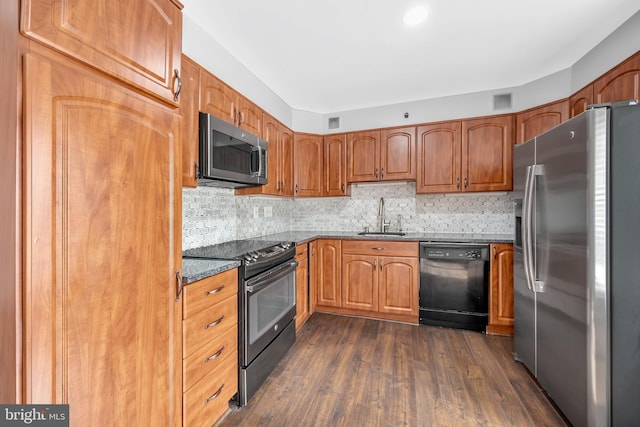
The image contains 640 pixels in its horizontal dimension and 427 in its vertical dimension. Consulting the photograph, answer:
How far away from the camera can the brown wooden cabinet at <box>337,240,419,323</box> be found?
9.72 feet

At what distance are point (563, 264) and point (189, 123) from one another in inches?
92.4

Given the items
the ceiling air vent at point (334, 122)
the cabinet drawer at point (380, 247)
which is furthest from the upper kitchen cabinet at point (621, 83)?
the ceiling air vent at point (334, 122)

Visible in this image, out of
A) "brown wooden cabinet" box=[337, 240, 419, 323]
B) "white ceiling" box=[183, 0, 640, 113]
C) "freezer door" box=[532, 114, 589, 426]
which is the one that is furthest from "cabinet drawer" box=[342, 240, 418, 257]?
"white ceiling" box=[183, 0, 640, 113]

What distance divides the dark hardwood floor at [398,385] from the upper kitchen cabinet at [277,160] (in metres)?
1.51

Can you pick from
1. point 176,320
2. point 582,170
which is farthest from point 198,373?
point 582,170

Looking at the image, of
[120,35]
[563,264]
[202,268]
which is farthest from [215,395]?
Result: [563,264]

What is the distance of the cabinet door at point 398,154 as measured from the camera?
324cm

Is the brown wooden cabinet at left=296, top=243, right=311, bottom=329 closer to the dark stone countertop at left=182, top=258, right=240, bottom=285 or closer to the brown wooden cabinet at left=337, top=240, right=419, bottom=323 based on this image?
the brown wooden cabinet at left=337, top=240, right=419, bottom=323

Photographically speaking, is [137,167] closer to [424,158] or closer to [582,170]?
[582,170]

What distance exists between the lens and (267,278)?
197cm

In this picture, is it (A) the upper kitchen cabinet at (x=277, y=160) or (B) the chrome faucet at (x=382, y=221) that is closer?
(A) the upper kitchen cabinet at (x=277, y=160)

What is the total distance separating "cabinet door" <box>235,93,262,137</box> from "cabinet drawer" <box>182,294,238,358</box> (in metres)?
1.42

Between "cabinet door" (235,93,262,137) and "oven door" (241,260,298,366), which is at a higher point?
"cabinet door" (235,93,262,137)

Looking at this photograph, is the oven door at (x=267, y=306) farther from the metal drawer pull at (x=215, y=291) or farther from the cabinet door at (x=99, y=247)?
the cabinet door at (x=99, y=247)
